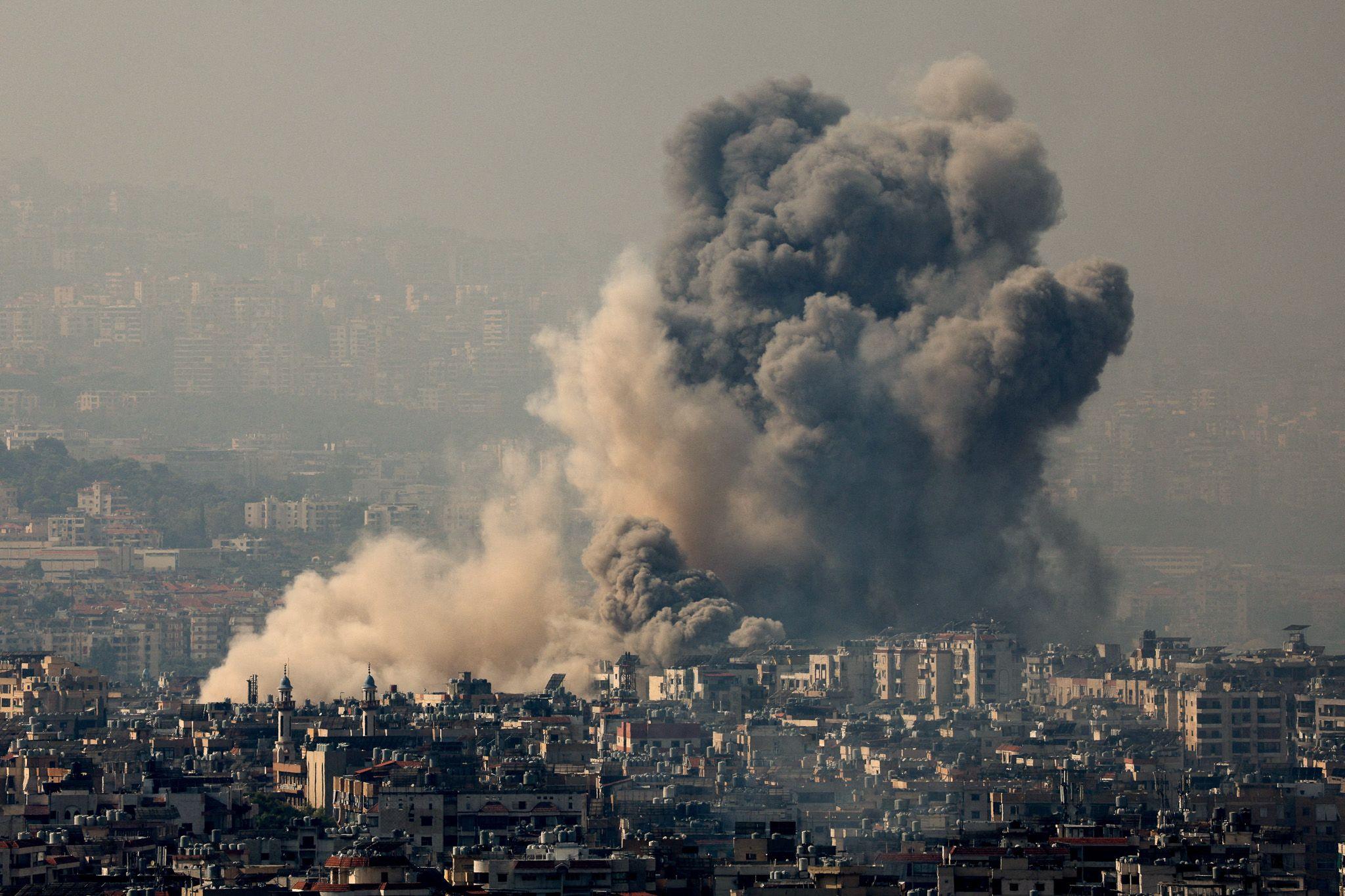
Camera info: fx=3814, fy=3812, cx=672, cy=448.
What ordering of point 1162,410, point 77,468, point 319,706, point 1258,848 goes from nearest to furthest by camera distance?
point 1258,848 < point 319,706 < point 1162,410 < point 77,468

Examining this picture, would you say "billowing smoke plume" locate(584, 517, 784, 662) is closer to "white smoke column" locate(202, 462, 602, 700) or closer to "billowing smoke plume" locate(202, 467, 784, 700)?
"billowing smoke plume" locate(202, 467, 784, 700)

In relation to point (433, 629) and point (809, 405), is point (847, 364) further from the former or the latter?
point (433, 629)

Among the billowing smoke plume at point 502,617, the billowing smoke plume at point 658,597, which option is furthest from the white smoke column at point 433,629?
the billowing smoke plume at point 658,597

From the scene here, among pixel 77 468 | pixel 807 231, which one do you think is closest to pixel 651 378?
pixel 807 231

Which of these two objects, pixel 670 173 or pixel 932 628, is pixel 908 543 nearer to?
pixel 932 628

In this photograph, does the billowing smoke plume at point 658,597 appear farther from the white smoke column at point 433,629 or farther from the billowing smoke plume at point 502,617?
the white smoke column at point 433,629

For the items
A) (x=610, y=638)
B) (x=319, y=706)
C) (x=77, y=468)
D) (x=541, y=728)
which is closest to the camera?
(x=541, y=728)

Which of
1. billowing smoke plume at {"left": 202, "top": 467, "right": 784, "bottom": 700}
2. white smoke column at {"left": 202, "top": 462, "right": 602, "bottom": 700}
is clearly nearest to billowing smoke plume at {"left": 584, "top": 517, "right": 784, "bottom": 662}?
billowing smoke plume at {"left": 202, "top": 467, "right": 784, "bottom": 700}
